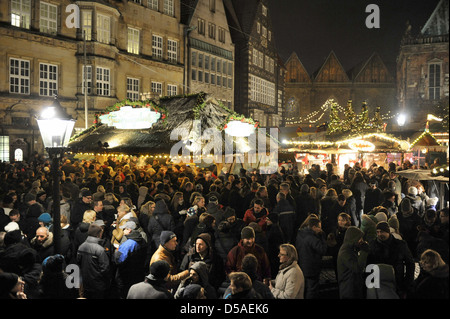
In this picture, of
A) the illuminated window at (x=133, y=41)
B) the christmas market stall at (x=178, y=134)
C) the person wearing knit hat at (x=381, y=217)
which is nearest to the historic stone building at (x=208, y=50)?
the illuminated window at (x=133, y=41)

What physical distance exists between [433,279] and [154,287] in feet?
9.02

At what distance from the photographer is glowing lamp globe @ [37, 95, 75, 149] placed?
18.3 feet

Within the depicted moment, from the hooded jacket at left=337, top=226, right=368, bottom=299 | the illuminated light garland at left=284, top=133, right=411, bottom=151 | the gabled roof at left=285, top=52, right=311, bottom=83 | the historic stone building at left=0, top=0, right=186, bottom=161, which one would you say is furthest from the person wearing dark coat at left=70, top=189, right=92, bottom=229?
the gabled roof at left=285, top=52, right=311, bottom=83

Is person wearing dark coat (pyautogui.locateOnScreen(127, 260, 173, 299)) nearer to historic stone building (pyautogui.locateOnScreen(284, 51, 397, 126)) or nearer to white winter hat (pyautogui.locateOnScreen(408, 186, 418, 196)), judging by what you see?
white winter hat (pyautogui.locateOnScreen(408, 186, 418, 196))

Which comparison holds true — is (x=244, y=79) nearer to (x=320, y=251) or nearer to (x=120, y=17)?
(x=120, y=17)

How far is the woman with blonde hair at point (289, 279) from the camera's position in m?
4.90

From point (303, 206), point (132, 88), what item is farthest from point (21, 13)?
point (303, 206)

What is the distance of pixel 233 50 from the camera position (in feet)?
123

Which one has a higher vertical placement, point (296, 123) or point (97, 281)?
point (296, 123)

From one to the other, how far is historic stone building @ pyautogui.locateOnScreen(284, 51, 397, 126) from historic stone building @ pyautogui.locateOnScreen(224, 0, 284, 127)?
16770 millimetres

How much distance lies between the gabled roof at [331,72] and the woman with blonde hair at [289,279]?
5835 cm

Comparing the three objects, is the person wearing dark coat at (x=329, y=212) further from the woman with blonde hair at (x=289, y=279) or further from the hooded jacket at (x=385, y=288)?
the woman with blonde hair at (x=289, y=279)
